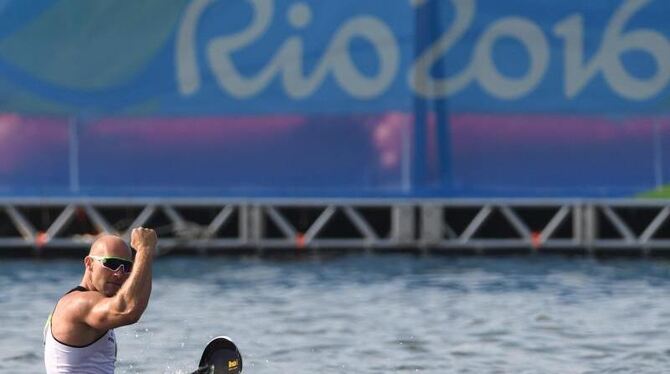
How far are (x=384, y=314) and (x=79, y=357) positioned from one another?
10.6m

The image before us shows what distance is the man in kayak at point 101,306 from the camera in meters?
10.6

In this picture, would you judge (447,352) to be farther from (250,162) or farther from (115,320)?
(250,162)

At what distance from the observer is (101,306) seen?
10938mm

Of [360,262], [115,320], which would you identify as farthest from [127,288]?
[360,262]

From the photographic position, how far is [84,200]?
99.0 feet

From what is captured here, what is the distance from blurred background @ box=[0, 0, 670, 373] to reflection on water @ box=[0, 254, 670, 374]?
24 cm

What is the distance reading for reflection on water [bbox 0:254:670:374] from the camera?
17.7 meters

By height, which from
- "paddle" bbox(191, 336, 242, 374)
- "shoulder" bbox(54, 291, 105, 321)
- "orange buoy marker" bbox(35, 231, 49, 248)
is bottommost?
"orange buoy marker" bbox(35, 231, 49, 248)

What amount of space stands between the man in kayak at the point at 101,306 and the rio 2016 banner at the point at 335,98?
59.2ft

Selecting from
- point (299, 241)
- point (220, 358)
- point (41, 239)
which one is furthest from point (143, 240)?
point (41, 239)

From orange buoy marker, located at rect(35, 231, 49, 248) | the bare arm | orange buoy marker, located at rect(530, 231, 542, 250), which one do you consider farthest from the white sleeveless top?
orange buoy marker, located at rect(35, 231, 49, 248)

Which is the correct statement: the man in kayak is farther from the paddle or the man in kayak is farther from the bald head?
the paddle

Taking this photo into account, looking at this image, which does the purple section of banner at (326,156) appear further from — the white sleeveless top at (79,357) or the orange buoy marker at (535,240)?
the white sleeveless top at (79,357)

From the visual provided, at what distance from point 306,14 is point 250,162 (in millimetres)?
2882
